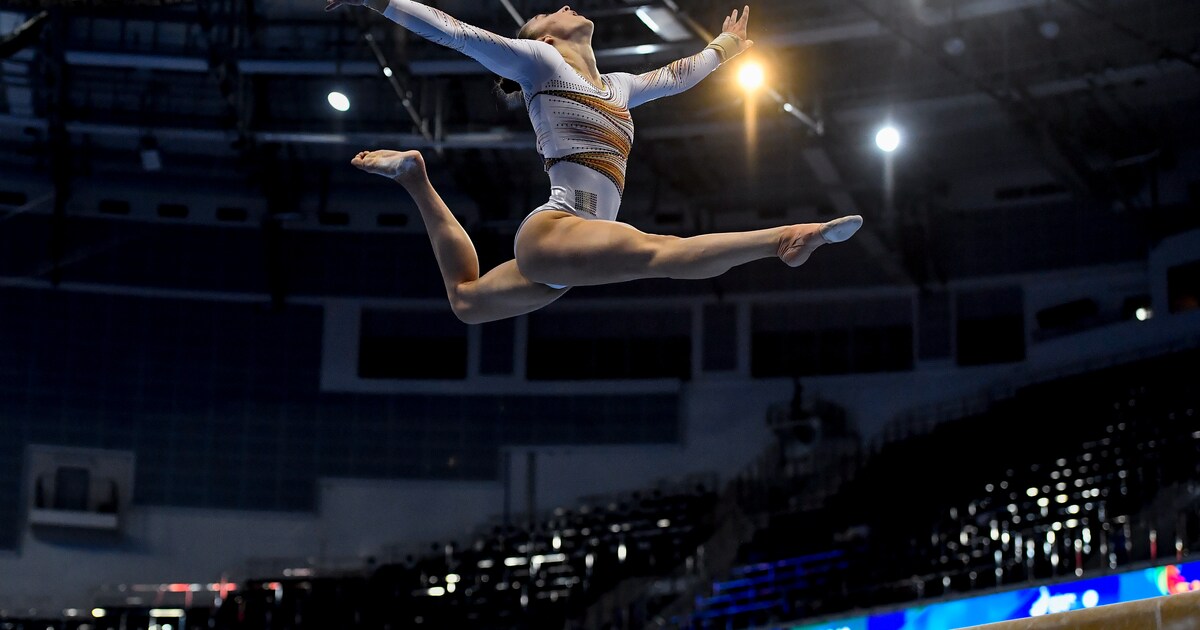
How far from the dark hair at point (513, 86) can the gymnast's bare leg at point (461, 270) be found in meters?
0.52

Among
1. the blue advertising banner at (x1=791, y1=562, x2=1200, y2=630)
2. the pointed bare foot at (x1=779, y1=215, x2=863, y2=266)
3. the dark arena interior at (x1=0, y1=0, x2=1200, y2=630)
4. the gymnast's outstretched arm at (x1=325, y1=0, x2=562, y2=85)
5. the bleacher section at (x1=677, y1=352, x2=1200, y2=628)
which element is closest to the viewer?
the pointed bare foot at (x1=779, y1=215, x2=863, y2=266)

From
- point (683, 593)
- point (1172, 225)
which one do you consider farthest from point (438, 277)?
point (1172, 225)

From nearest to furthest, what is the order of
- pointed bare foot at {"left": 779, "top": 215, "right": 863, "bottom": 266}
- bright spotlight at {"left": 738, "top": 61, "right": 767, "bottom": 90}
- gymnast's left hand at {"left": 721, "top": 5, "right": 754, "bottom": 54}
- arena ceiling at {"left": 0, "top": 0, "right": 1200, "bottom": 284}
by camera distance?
pointed bare foot at {"left": 779, "top": 215, "right": 863, "bottom": 266} → gymnast's left hand at {"left": 721, "top": 5, "right": 754, "bottom": 54} → bright spotlight at {"left": 738, "top": 61, "right": 767, "bottom": 90} → arena ceiling at {"left": 0, "top": 0, "right": 1200, "bottom": 284}

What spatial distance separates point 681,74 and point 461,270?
1.37 meters

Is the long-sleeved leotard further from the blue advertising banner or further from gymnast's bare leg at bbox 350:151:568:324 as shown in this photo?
the blue advertising banner

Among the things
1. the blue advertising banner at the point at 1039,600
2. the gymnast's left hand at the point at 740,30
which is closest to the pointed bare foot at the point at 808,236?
the gymnast's left hand at the point at 740,30

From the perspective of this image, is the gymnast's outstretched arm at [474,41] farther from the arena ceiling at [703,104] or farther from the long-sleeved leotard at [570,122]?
the arena ceiling at [703,104]

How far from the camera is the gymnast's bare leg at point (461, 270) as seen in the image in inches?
201

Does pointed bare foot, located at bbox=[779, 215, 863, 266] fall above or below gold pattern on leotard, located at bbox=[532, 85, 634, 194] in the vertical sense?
below

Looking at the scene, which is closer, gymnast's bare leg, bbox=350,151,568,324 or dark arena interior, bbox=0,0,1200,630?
gymnast's bare leg, bbox=350,151,568,324

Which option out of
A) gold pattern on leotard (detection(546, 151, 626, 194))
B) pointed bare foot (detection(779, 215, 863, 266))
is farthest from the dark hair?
pointed bare foot (detection(779, 215, 863, 266))

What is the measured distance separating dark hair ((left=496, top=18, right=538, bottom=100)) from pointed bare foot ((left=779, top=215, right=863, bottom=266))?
1.55 meters

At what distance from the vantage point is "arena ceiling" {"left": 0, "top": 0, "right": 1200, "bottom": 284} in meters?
16.7

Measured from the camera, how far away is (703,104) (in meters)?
18.6
